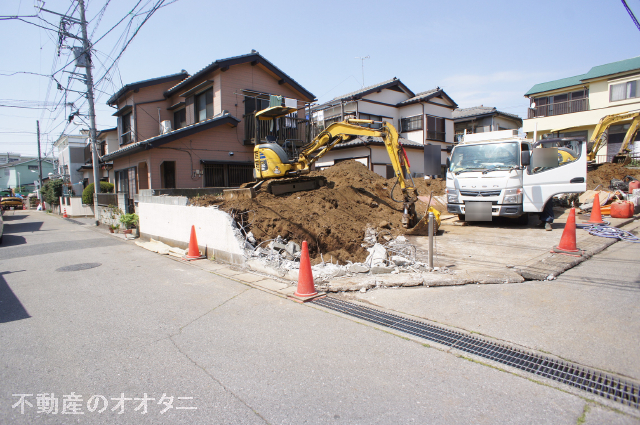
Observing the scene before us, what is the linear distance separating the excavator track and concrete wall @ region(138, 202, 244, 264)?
8.31 feet

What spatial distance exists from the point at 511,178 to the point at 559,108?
21.3 metres

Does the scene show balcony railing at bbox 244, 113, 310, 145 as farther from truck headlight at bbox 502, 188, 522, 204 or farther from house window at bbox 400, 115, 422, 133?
house window at bbox 400, 115, 422, 133

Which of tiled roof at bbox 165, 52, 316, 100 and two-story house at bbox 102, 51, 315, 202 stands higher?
tiled roof at bbox 165, 52, 316, 100

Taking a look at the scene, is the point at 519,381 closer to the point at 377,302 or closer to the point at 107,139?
the point at 377,302

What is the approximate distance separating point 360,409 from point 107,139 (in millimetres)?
26037

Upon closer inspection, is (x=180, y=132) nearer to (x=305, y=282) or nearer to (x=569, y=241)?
(x=305, y=282)

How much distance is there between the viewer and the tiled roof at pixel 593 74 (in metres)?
22.2

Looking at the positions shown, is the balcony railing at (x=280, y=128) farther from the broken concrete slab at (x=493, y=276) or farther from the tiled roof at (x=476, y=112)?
the tiled roof at (x=476, y=112)

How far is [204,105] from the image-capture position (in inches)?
641

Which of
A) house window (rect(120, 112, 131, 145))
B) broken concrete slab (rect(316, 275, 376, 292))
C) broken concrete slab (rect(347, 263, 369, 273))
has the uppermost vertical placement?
house window (rect(120, 112, 131, 145))

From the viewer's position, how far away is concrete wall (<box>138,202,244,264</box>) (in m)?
7.33

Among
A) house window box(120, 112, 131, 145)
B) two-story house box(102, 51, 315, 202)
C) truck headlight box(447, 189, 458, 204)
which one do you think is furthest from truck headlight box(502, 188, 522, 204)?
house window box(120, 112, 131, 145)

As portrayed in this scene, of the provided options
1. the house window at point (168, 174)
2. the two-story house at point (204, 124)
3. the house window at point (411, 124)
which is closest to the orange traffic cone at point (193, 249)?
the two-story house at point (204, 124)

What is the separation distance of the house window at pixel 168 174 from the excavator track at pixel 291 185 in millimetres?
6572
